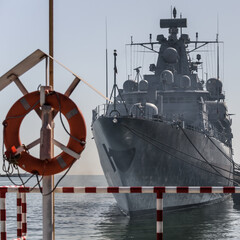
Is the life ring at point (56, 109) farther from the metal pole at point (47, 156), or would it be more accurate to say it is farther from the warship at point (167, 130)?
the warship at point (167, 130)

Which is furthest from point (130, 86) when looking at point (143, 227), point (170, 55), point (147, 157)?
point (143, 227)

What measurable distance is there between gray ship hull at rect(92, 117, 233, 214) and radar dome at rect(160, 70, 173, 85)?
13.0ft

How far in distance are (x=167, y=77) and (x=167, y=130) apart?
651 centimetres

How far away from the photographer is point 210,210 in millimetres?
32688

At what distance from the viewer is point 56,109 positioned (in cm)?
809

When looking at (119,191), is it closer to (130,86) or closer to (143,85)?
(143,85)

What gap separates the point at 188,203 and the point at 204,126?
471 cm

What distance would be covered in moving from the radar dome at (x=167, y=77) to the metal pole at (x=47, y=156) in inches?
1065

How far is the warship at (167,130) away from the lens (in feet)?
89.0

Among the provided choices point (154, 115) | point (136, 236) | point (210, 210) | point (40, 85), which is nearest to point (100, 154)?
point (154, 115)

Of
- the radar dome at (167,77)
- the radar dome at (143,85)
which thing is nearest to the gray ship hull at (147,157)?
the radar dome at (167,77)

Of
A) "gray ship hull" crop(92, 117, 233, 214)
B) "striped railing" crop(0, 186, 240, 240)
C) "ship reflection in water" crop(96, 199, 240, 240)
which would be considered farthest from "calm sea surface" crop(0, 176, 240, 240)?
"striped railing" crop(0, 186, 240, 240)

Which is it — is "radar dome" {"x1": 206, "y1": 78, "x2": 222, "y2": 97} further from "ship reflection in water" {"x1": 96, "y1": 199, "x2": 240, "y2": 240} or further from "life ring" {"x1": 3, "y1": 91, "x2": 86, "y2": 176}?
"life ring" {"x1": 3, "y1": 91, "x2": 86, "y2": 176}

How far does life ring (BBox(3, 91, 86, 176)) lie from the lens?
8000 mm
